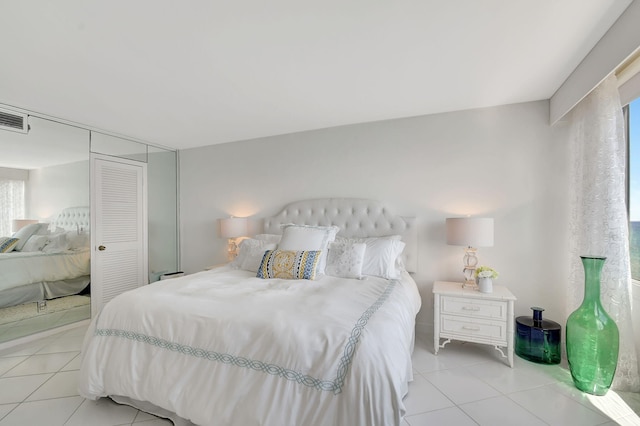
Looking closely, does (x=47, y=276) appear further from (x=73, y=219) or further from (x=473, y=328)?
(x=473, y=328)

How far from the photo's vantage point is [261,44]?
1.89m

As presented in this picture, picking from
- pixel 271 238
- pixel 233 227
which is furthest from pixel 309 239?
pixel 233 227

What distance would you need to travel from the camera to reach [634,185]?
7.32ft

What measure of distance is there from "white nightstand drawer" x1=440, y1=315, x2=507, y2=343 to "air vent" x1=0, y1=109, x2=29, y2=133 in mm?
4520

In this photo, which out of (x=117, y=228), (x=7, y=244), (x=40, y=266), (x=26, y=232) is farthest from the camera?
(x=117, y=228)

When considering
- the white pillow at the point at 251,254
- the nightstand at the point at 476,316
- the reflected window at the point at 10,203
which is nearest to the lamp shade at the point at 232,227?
the white pillow at the point at 251,254

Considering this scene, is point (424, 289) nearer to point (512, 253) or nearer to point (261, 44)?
point (512, 253)

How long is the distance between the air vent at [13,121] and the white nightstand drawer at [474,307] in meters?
4.46

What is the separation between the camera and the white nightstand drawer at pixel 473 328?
2445 millimetres

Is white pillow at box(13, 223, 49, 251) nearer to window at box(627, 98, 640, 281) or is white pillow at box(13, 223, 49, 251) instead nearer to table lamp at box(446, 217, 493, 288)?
table lamp at box(446, 217, 493, 288)

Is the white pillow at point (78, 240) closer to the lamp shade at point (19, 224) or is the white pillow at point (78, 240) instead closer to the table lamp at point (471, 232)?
the lamp shade at point (19, 224)

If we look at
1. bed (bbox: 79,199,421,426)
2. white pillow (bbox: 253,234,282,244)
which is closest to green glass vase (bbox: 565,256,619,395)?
bed (bbox: 79,199,421,426)

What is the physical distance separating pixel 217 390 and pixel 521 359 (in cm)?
254

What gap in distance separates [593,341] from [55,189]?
511 cm
